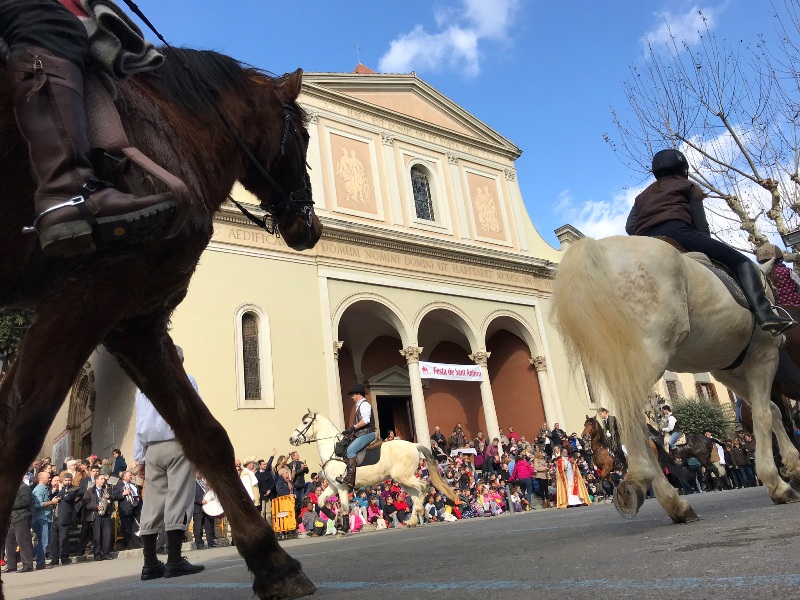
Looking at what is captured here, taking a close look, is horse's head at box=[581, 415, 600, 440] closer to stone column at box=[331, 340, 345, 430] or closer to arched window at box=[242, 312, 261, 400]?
stone column at box=[331, 340, 345, 430]

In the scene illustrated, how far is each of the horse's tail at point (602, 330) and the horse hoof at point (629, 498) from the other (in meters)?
0.31

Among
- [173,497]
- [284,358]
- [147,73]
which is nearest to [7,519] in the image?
[147,73]

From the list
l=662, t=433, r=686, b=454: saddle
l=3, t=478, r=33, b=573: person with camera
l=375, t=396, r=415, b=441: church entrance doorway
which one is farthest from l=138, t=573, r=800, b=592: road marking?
l=375, t=396, r=415, b=441: church entrance doorway

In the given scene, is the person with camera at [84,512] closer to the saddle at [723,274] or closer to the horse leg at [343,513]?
the horse leg at [343,513]

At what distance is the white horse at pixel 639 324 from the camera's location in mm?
3303

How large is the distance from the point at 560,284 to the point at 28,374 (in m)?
2.94

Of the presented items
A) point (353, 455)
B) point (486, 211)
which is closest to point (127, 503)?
point (353, 455)

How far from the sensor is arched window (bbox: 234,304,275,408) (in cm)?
1641

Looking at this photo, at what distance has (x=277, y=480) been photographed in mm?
12914

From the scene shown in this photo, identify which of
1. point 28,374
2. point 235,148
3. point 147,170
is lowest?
point 28,374

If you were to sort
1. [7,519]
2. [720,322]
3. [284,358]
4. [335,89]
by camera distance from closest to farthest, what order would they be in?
[7,519]
[720,322]
[284,358]
[335,89]

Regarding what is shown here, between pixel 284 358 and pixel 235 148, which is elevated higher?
pixel 284 358

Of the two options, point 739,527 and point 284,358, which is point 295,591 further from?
point 284,358

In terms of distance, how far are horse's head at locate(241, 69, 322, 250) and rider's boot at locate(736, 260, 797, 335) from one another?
9.89 feet
